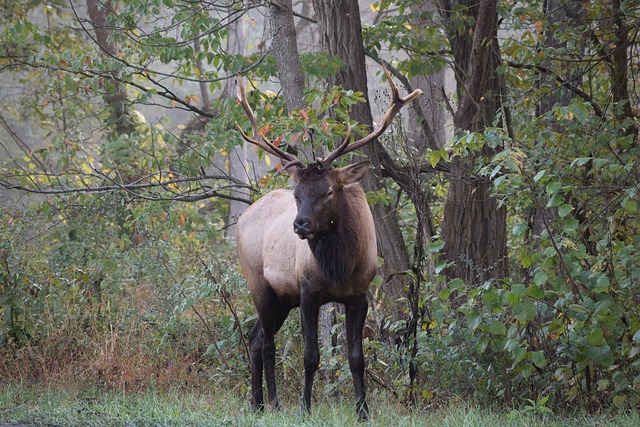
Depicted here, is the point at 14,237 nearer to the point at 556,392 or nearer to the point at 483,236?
the point at 483,236

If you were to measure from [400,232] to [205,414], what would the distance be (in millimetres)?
4581

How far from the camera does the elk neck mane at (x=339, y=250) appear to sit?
7535 mm

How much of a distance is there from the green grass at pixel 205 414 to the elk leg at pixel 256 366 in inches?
8.3

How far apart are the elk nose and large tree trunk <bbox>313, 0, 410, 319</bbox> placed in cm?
365

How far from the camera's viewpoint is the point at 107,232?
1285 centimetres

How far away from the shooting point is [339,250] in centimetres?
754

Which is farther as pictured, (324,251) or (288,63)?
(288,63)

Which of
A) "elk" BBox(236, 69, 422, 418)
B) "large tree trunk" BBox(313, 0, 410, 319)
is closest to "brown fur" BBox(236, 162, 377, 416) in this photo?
"elk" BBox(236, 69, 422, 418)

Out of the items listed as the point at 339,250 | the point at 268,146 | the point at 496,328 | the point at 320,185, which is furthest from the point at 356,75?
the point at 496,328

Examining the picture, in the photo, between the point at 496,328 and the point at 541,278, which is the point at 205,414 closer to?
the point at 496,328

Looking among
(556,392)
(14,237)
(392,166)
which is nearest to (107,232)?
(14,237)

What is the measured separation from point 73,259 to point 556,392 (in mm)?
7241

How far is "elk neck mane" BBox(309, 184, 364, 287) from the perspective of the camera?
297 inches

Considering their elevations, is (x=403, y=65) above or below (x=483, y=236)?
above
